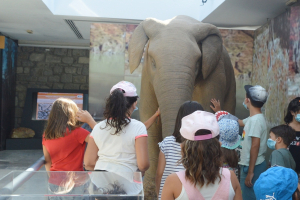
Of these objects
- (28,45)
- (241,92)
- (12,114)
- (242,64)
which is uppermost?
(28,45)

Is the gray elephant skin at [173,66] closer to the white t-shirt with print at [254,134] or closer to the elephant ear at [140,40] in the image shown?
the elephant ear at [140,40]

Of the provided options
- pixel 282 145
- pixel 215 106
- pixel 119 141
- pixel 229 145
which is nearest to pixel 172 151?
pixel 119 141

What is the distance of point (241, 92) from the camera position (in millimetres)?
6508

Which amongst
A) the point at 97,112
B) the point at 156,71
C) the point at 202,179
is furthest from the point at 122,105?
the point at 97,112

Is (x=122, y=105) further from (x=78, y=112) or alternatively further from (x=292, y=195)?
(x=292, y=195)

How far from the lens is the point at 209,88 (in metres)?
4.40

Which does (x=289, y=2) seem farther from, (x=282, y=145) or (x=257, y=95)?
(x=282, y=145)

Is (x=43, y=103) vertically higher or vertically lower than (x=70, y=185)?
higher

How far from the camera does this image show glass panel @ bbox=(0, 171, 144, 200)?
154cm

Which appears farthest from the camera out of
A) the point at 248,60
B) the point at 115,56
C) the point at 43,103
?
the point at 43,103

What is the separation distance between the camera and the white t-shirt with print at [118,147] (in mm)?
2461

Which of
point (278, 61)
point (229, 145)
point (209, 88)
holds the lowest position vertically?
point (229, 145)

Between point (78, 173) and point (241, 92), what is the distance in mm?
5091

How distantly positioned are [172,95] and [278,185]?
180 centimetres
